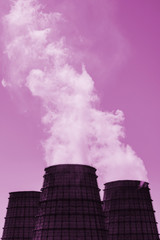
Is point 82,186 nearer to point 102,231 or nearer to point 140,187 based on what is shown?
point 102,231

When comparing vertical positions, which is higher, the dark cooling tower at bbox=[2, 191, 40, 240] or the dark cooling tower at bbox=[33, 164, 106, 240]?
the dark cooling tower at bbox=[2, 191, 40, 240]

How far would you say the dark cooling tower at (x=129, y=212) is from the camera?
39.6 meters

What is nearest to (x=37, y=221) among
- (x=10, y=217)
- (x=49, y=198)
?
(x=49, y=198)

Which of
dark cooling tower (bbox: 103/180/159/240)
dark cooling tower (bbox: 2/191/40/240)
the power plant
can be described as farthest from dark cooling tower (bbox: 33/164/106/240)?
dark cooling tower (bbox: 2/191/40/240)

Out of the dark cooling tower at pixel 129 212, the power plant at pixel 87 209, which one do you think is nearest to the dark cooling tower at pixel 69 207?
the power plant at pixel 87 209

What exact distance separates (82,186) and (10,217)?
19.2 m

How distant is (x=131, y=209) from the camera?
135 feet

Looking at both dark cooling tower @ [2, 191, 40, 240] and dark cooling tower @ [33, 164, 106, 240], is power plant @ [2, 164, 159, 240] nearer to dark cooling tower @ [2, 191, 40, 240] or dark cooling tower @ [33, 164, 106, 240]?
dark cooling tower @ [33, 164, 106, 240]

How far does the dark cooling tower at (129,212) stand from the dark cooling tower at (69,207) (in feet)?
30.0

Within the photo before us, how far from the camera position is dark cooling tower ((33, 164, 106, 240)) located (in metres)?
30.0

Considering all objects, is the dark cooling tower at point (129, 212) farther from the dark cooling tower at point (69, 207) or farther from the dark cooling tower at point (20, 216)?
the dark cooling tower at point (20, 216)

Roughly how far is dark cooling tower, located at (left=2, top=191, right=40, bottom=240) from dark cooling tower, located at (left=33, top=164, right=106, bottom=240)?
15.2 metres

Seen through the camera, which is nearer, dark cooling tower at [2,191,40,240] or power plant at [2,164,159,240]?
power plant at [2,164,159,240]

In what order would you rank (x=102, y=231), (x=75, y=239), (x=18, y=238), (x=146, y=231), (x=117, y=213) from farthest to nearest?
1. (x=18, y=238)
2. (x=117, y=213)
3. (x=146, y=231)
4. (x=102, y=231)
5. (x=75, y=239)
